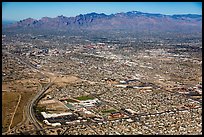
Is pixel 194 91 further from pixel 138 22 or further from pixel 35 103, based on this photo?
pixel 138 22

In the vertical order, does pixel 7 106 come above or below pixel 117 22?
below

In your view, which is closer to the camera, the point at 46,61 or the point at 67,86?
the point at 67,86

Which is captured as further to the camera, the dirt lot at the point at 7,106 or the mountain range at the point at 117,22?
the mountain range at the point at 117,22

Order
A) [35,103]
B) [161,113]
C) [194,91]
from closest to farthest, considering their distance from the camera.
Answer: [161,113] → [35,103] → [194,91]

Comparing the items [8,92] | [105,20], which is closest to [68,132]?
[8,92]

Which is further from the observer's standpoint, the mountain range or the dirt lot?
the mountain range

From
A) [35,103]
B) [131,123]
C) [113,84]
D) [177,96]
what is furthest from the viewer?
[113,84]

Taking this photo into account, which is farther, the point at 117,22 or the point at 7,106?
the point at 117,22
